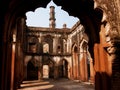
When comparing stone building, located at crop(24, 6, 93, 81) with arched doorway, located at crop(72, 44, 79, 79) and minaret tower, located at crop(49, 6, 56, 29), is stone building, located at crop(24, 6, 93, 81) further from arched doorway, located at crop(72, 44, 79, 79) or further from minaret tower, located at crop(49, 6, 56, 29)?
minaret tower, located at crop(49, 6, 56, 29)

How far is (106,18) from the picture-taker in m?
4.99

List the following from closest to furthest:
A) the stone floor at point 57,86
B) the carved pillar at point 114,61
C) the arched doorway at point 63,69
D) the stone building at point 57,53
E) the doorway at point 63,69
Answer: the carved pillar at point 114,61 → the stone floor at point 57,86 → the stone building at point 57,53 → the arched doorway at point 63,69 → the doorway at point 63,69

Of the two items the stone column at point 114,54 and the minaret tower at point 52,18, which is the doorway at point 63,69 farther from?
the stone column at point 114,54

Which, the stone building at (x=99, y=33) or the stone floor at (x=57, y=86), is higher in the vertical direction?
the stone building at (x=99, y=33)

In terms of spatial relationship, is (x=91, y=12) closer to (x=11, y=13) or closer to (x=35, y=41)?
(x=11, y=13)

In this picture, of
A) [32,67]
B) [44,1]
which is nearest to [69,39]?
[32,67]

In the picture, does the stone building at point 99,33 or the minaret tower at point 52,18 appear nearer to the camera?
the stone building at point 99,33

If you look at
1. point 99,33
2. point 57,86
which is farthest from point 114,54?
point 57,86

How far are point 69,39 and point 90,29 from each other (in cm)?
2184

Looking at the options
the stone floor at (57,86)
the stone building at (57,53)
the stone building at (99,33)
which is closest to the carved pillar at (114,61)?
the stone building at (99,33)

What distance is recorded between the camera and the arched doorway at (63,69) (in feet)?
89.6

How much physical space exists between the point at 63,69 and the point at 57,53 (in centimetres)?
331

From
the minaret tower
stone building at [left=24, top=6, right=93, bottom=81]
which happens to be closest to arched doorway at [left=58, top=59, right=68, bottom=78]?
stone building at [left=24, top=6, right=93, bottom=81]

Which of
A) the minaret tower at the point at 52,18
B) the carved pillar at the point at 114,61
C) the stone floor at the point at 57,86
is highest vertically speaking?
the minaret tower at the point at 52,18
